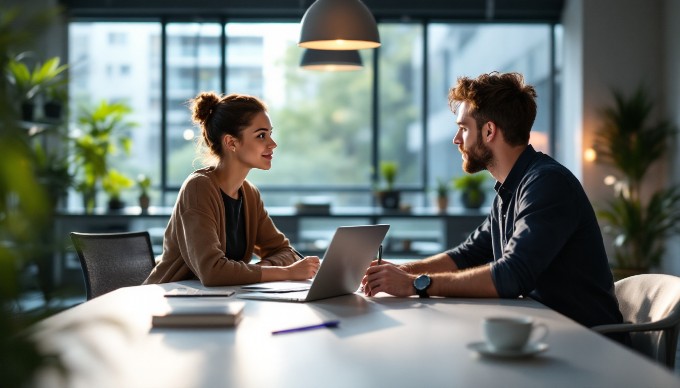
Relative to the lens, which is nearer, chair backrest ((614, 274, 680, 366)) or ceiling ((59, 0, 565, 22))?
chair backrest ((614, 274, 680, 366))

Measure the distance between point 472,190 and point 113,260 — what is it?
16.6 ft

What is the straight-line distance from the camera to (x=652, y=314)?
2.32 meters

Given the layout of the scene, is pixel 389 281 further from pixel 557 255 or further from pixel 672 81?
pixel 672 81

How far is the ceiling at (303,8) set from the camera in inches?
330

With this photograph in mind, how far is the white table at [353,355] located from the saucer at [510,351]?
12mm

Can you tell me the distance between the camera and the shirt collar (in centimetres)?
275

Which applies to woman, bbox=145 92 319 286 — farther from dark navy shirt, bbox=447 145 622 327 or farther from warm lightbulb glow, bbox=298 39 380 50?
dark navy shirt, bbox=447 145 622 327

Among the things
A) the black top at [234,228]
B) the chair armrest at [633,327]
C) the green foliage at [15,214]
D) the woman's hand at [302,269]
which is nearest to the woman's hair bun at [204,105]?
the black top at [234,228]

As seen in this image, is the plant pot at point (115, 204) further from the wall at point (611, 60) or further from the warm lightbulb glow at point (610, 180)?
the warm lightbulb glow at point (610, 180)

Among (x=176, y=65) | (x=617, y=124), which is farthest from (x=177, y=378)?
(x=176, y=65)

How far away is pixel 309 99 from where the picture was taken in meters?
8.70

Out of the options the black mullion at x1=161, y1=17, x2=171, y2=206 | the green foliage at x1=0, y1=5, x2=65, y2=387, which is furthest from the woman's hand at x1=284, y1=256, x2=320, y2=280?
the black mullion at x1=161, y1=17, x2=171, y2=206

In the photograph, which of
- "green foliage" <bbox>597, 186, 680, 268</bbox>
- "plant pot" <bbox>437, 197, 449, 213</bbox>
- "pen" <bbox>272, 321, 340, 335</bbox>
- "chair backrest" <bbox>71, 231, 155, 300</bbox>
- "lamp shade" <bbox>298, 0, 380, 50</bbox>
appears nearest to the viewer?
"pen" <bbox>272, 321, 340, 335</bbox>

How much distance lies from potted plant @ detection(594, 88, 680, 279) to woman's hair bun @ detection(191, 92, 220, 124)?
15.6 feet
